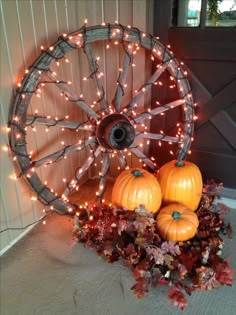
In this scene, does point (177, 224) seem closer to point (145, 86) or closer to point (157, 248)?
point (157, 248)

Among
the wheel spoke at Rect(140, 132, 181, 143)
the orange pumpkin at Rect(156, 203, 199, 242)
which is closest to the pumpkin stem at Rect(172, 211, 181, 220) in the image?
the orange pumpkin at Rect(156, 203, 199, 242)

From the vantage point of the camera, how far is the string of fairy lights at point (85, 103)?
1452 millimetres

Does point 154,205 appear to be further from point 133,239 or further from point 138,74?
point 138,74

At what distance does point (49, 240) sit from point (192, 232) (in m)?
0.77

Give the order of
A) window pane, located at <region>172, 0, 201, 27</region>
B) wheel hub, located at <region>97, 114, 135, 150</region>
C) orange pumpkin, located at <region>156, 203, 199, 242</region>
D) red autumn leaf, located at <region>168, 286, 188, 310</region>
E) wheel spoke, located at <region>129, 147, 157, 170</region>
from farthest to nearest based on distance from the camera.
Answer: wheel spoke, located at <region>129, 147, 157, 170</region>, window pane, located at <region>172, 0, 201, 27</region>, wheel hub, located at <region>97, 114, 135, 150</region>, orange pumpkin, located at <region>156, 203, 199, 242</region>, red autumn leaf, located at <region>168, 286, 188, 310</region>

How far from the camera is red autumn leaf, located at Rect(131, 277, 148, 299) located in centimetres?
132

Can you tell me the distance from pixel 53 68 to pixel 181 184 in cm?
96

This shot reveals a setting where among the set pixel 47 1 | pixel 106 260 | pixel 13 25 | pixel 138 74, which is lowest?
pixel 106 260

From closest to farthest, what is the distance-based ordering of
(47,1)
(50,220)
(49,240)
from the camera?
(47,1), (49,240), (50,220)

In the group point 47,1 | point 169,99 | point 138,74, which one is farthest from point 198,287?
point 47,1

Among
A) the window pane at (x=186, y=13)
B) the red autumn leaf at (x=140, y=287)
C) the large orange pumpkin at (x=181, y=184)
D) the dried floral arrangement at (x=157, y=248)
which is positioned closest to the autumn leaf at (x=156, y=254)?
the dried floral arrangement at (x=157, y=248)

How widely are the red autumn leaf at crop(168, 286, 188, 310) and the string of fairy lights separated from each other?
69cm

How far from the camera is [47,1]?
159cm

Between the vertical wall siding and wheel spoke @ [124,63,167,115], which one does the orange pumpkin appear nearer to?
wheel spoke @ [124,63,167,115]
